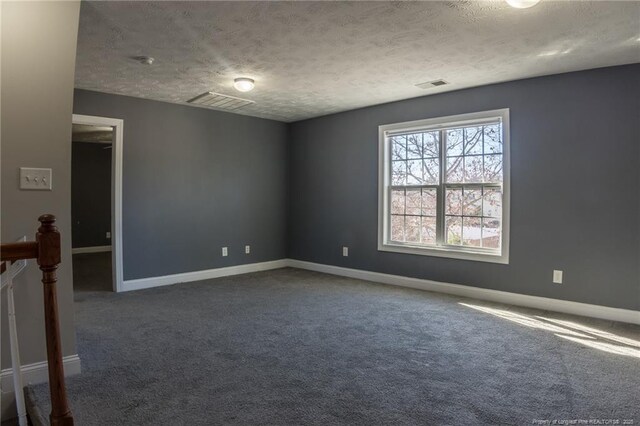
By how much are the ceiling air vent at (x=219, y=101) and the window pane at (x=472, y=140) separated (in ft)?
8.61

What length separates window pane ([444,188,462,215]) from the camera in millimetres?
4684

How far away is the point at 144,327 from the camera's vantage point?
11.4ft

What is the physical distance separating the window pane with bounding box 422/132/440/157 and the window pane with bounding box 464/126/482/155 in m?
0.34

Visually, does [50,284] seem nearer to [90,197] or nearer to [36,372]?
[36,372]

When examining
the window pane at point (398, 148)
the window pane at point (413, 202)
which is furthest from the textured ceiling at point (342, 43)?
the window pane at point (413, 202)

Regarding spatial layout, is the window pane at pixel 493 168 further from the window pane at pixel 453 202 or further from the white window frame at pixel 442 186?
the window pane at pixel 453 202

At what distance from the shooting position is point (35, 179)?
2307 mm

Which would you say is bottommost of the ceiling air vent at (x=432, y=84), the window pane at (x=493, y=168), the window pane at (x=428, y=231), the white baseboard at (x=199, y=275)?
the white baseboard at (x=199, y=275)

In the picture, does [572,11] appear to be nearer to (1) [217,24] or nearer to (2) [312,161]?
(1) [217,24]

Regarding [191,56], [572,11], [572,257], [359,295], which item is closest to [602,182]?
[572,257]

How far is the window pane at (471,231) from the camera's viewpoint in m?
4.55

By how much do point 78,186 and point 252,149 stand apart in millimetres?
4469

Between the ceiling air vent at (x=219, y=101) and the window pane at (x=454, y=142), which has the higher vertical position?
the ceiling air vent at (x=219, y=101)

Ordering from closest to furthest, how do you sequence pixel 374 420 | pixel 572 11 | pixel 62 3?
pixel 374 420 < pixel 62 3 < pixel 572 11
